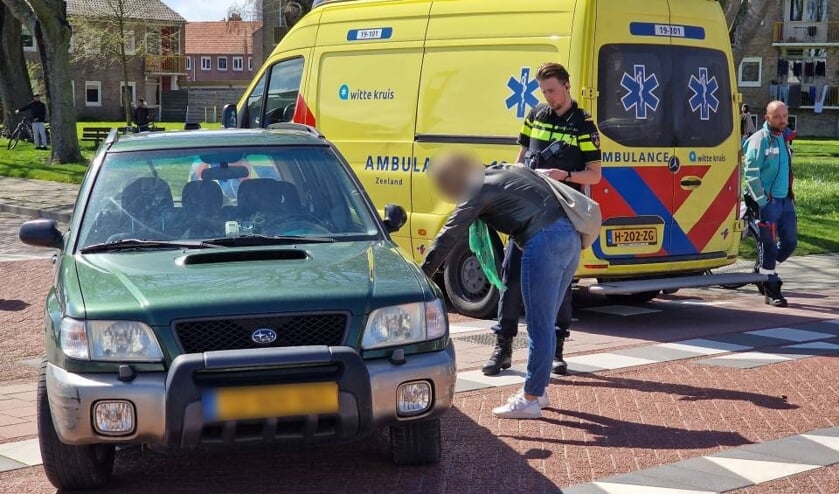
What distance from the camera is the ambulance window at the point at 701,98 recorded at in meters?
10.7

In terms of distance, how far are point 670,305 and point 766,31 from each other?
201ft

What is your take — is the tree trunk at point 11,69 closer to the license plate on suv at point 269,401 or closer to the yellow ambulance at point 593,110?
the yellow ambulance at point 593,110

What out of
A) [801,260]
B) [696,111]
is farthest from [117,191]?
[801,260]

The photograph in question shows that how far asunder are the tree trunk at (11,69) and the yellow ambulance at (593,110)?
31.8 meters

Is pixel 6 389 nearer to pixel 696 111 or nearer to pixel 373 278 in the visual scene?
pixel 373 278

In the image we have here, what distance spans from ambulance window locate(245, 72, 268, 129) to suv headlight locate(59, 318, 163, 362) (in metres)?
8.53

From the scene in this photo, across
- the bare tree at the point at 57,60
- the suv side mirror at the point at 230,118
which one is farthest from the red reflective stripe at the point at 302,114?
the bare tree at the point at 57,60

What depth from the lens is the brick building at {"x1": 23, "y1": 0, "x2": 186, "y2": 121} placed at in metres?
64.2

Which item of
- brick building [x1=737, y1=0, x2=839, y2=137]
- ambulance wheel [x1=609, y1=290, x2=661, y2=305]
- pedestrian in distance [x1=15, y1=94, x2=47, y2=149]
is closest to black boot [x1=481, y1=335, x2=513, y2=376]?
ambulance wheel [x1=609, y1=290, x2=661, y2=305]

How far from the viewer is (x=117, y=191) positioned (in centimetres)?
655

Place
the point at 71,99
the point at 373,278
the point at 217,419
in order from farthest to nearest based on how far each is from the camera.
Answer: the point at 71,99, the point at 373,278, the point at 217,419

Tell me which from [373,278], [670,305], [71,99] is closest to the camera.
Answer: [373,278]

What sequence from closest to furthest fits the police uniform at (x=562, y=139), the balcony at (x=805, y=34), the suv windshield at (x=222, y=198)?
1. the suv windshield at (x=222, y=198)
2. the police uniform at (x=562, y=139)
3. the balcony at (x=805, y=34)

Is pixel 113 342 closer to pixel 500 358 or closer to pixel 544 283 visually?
pixel 544 283
